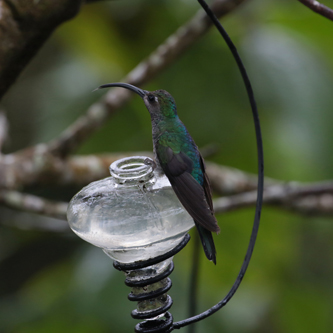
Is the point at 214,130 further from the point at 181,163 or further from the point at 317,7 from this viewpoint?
the point at 317,7

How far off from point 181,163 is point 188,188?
16 cm

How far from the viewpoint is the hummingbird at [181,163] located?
0.80m

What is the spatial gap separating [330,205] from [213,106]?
1.14 metres

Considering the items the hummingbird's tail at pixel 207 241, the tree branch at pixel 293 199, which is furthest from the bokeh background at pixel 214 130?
the hummingbird's tail at pixel 207 241

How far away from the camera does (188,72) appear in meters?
3.09

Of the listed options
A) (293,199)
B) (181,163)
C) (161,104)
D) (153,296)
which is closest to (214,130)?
(293,199)

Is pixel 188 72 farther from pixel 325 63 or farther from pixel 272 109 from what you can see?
pixel 325 63

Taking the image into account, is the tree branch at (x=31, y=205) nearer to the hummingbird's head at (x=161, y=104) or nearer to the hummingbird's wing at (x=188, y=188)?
the hummingbird's head at (x=161, y=104)

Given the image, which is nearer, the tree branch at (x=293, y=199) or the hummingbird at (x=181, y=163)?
the hummingbird at (x=181, y=163)

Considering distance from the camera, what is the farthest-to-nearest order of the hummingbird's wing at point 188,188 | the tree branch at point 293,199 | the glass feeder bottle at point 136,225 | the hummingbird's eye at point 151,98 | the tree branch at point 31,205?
1. the tree branch at point 31,205
2. the tree branch at point 293,199
3. the hummingbird's eye at point 151,98
4. the hummingbird's wing at point 188,188
5. the glass feeder bottle at point 136,225

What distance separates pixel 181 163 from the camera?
0.98m

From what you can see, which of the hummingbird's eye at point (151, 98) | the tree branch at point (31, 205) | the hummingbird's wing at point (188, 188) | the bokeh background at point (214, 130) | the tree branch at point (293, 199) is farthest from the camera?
the bokeh background at point (214, 130)

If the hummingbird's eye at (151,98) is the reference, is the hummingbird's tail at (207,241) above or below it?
below

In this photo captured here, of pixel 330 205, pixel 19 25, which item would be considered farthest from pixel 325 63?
pixel 19 25
